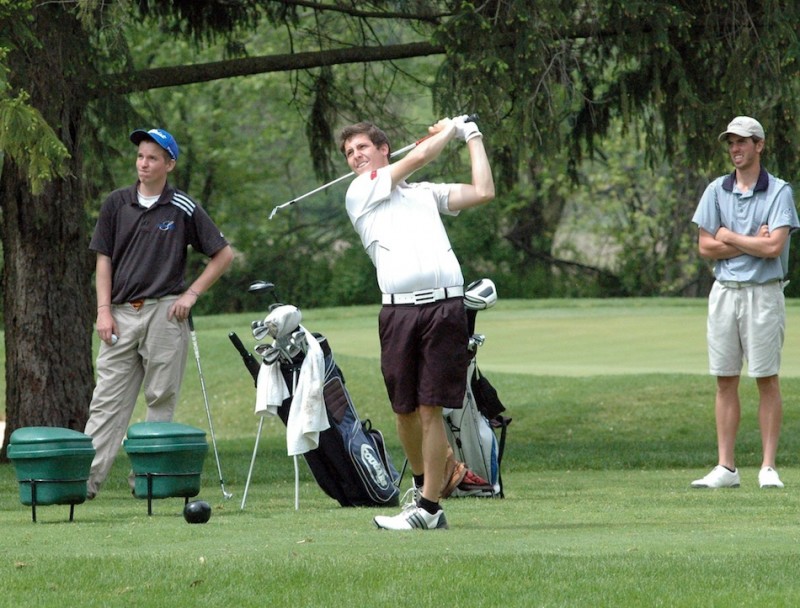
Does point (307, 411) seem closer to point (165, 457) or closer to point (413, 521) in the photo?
point (165, 457)

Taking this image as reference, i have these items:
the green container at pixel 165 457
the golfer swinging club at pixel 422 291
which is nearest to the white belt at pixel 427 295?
the golfer swinging club at pixel 422 291

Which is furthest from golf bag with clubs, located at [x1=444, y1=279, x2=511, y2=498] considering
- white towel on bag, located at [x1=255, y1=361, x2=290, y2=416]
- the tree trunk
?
the tree trunk

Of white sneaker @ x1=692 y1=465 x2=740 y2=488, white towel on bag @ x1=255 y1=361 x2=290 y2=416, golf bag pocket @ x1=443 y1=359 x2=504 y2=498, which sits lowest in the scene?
white sneaker @ x1=692 y1=465 x2=740 y2=488

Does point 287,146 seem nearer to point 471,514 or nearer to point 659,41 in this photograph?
point 659,41

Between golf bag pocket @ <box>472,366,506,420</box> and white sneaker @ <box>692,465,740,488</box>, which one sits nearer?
golf bag pocket @ <box>472,366,506,420</box>

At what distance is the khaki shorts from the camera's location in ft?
28.7

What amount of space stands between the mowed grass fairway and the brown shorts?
2.00ft

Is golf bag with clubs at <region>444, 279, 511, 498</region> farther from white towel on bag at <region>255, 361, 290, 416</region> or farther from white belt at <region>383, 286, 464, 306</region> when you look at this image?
white belt at <region>383, 286, 464, 306</region>

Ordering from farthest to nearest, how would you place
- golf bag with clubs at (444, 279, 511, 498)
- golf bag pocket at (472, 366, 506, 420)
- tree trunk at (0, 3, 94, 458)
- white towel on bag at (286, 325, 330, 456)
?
tree trunk at (0, 3, 94, 458)
golf bag pocket at (472, 366, 506, 420)
golf bag with clubs at (444, 279, 511, 498)
white towel on bag at (286, 325, 330, 456)

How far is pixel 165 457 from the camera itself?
7.11 m

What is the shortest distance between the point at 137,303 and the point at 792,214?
3.64 m

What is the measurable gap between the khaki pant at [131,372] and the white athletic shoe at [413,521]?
2.41 metres

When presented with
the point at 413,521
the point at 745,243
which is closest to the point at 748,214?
the point at 745,243

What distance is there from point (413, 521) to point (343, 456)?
1.37 meters
